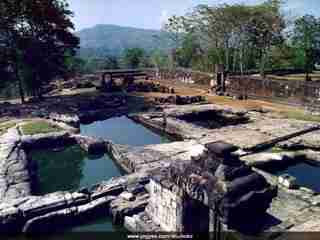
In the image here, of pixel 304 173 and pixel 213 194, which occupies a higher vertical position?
pixel 213 194

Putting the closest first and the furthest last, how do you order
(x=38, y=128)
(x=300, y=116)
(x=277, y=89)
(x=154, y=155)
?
(x=154, y=155) < (x=38, y=128) < (x=300, y=116) < (x=277, y=89)

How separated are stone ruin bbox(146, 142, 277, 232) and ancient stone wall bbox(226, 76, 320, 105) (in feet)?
63.5

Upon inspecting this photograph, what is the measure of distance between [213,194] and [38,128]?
15.6 m

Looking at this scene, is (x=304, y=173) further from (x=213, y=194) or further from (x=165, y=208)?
(x=213, y=194)

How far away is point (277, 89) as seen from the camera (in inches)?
1144

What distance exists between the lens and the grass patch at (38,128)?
67.5ft

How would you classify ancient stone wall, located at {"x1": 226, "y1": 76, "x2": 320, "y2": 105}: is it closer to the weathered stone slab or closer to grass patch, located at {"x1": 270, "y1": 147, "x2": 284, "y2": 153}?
grass patch, located at {"x1": 270, "y1": 147, "x2": 284, "y2": 153}

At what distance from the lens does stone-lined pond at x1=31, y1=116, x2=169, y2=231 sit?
15.1 m

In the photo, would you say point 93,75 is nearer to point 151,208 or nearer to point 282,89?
point 282,89

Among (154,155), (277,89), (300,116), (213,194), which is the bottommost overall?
(154,155)

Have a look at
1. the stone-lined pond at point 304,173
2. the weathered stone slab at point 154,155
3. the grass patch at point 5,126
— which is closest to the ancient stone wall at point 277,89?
the stone-lined pond at point 304,173

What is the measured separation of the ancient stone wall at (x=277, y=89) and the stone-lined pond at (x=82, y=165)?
474 inches

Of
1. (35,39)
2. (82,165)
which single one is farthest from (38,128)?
(35,39)

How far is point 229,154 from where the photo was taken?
8406 mm
